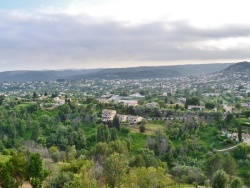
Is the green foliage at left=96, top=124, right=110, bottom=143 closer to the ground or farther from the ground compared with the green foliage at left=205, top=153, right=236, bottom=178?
farther from the ground

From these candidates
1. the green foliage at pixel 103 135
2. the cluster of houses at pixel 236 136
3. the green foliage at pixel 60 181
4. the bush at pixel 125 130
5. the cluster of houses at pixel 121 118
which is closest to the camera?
the green foliage at pixel 60 181

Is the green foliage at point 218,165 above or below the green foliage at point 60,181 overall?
below

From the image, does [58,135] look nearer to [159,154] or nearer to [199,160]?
[159,154]

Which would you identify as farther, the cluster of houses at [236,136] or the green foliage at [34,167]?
the cluster of houses at [236,136]

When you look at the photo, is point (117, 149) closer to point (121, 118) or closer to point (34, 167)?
point (34, 167)

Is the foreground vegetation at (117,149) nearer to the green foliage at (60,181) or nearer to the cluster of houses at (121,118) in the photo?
the green foliage at (60,181)

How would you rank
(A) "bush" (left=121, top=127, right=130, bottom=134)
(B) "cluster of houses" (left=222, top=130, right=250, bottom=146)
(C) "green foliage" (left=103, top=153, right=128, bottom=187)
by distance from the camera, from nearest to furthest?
(C) "green foliage" (left=103, top=153, right=128, bottom=187) → (B) "cluster of houses" (left=222, top=130, right=250, bottom=146) → (A) "bush" (left=121, top=127, right=130, bottom=134)

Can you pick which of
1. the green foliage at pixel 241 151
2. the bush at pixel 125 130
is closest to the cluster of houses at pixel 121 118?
the bush at pixel 125 130

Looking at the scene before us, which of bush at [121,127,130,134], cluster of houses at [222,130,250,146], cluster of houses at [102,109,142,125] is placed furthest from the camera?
cluster of houses at [102,109,142,125]

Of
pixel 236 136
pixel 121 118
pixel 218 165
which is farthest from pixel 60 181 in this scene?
pixel 121 118

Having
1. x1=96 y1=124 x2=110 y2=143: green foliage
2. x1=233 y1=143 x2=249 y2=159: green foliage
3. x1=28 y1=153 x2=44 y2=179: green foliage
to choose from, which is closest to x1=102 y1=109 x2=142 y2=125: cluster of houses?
x1=96 y1=124 x2=110 y2=143: green foliage

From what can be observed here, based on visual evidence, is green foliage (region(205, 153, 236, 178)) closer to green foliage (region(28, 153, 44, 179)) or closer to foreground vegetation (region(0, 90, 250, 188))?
foreground vegetation (region(0, 90, 250, 188))

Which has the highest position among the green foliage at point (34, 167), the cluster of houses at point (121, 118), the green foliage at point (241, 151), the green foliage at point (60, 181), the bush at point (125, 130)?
the green foliage at point (34, 167)
